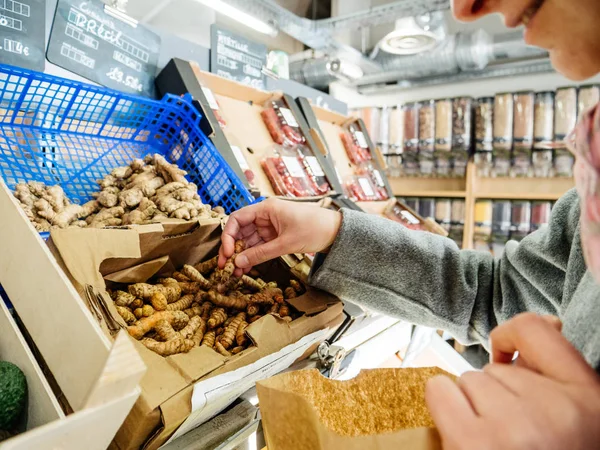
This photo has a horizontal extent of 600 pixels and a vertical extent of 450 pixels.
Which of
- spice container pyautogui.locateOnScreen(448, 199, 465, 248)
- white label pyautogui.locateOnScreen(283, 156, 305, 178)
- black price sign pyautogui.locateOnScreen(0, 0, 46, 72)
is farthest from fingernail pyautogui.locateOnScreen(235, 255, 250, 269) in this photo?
spice container pyautogui.locateOnScreen(448, 199, 465, 248)

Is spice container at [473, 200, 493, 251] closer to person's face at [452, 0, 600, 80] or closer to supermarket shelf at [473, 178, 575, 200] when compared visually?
supermarket shelf at [473, 178, 575, 200]

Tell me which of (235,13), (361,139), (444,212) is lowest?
(444,212)

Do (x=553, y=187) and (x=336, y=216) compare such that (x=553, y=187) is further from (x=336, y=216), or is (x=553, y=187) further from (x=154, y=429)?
(x=154, y=429)

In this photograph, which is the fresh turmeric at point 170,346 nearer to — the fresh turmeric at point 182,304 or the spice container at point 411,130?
the fresh turmeric at point 182,304

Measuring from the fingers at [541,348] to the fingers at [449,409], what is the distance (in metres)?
0.08

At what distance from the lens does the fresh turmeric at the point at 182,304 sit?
1.03 meters

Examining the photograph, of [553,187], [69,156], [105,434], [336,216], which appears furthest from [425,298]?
[553,187]

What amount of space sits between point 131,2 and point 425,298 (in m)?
5.36

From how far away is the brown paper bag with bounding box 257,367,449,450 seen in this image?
0.53 meters

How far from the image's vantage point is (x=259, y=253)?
3.63 feet

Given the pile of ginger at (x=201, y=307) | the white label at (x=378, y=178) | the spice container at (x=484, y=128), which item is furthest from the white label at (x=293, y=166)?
the spice container at (x=484, y=128)

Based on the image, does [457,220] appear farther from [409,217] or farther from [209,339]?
[209,339]

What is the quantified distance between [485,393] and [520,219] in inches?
170

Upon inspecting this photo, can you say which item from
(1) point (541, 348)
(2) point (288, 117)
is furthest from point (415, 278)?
(2) point (288, 117)
